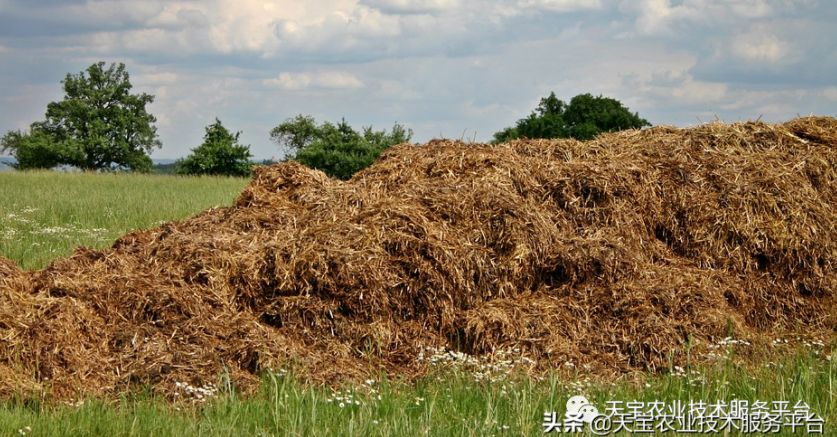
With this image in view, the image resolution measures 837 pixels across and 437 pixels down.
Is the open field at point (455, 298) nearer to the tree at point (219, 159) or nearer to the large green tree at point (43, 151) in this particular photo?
the tree at point (219, 159)

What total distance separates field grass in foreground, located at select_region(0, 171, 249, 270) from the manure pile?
14.0 feet

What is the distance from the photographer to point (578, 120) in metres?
31.9

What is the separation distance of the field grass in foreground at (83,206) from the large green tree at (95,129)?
Result: 29.4 metres

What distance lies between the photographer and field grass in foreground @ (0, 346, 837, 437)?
4734mm

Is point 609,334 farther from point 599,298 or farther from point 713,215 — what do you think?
point 713,215

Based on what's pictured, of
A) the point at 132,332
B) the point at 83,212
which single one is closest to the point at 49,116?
the point at 83,212

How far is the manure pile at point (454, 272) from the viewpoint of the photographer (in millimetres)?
6109

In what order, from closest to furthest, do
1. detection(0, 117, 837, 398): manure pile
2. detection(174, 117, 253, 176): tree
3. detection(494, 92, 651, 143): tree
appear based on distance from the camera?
detection(0, 117, 837, 398): manure pile, detection(494, 92, 651, 143): tree, detection(174, 117, 253, 176): tree

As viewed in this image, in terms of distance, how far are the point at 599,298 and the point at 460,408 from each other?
7.44ft

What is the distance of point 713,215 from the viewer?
804cm

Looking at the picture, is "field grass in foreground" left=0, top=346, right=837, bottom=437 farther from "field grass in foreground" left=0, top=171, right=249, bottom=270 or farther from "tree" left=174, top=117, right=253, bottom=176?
"tree" left=174, top=117, right=253, bottom=176

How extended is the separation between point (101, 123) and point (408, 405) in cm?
5414

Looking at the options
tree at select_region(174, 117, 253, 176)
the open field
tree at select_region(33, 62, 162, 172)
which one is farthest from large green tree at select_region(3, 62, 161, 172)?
the open field

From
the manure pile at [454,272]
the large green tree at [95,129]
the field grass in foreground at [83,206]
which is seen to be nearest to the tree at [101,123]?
the large green tree at [95,129]
